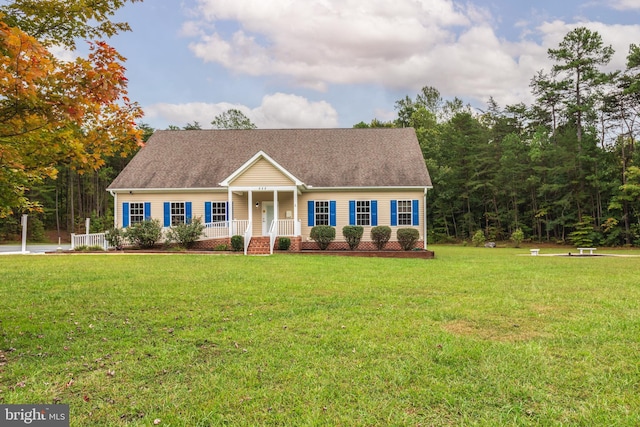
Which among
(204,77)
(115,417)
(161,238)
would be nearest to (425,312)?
(115,417)

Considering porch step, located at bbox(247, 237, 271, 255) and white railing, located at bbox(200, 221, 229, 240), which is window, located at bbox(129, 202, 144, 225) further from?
porch step, located at bbox(247, 237, 271, 255)

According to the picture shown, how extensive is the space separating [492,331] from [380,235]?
47.7 ft

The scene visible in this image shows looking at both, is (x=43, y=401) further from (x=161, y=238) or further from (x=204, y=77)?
(x=204, y=77)

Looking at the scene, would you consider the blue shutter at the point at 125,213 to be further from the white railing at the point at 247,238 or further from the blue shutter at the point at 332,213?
the blue shutter at the point at 332,213

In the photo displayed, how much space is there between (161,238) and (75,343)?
16.2 metres

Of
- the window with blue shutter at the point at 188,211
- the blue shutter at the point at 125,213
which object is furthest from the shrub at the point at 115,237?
the window with blue shutter at the point at 188,211

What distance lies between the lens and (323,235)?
19.8m

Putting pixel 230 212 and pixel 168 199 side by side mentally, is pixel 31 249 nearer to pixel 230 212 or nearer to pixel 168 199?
pixel 168 199

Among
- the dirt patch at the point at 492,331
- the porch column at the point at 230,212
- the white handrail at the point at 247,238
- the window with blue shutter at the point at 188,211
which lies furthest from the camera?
the window with blue shutter at the point at 188,211

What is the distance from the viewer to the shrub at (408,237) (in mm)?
19672

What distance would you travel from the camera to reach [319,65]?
33406 millimetres

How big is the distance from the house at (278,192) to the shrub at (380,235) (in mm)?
769

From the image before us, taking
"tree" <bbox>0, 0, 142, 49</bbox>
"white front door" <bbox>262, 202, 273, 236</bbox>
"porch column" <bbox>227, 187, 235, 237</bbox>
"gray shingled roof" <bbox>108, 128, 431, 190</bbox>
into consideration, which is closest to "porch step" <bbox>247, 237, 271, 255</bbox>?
"porch column" <bbox>227, 187, 235, 237</bbox>

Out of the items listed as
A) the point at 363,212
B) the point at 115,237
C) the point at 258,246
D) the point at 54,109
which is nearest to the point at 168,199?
the point at 115,237
